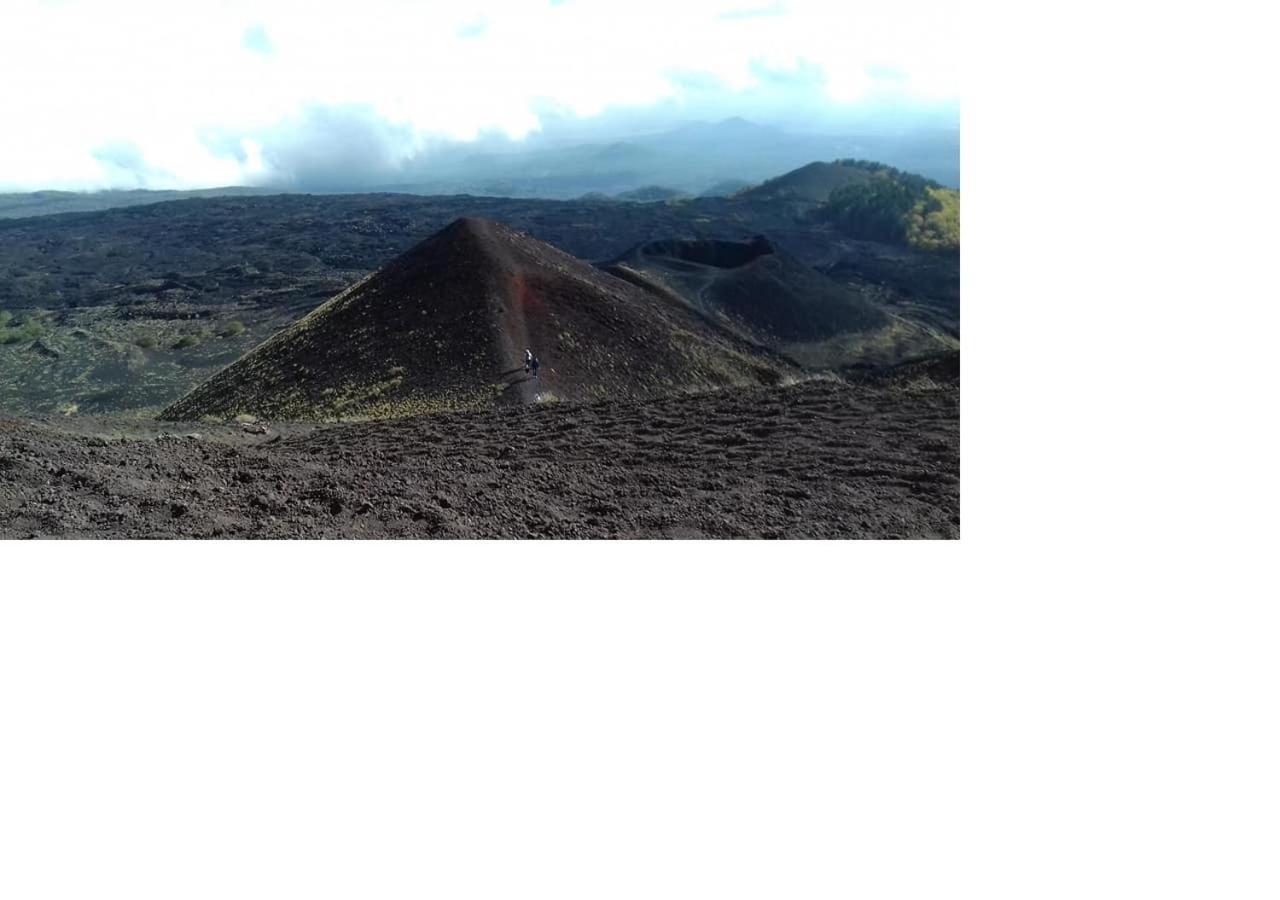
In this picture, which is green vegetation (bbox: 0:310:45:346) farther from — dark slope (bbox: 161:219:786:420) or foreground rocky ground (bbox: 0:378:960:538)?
foreground rocky ground (bbox: 0:378:960:538)

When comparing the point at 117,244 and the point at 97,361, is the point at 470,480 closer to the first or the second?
the point at 97,361

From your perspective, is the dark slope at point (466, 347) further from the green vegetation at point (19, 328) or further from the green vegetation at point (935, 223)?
the green vegetation at point (935, 223)

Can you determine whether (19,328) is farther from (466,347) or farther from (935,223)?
(935,223)

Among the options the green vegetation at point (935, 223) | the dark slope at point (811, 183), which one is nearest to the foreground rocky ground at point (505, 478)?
the green vegetation at point (935, 223)

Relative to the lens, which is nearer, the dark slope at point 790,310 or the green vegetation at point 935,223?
the dark slope at point 790,310

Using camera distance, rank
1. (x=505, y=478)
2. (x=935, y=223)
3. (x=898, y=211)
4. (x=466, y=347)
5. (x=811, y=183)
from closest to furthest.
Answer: (x=505, y=478) < (x=466, y=347) < (x=935, y=223) < (x=898, y=211) < (x=811, y=183)

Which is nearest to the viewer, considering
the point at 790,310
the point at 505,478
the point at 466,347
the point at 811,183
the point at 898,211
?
the point at 505,478

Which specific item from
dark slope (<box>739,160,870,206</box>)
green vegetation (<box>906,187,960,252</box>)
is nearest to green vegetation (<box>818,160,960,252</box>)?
green vegetation (<box>906,187,960,252</box>)

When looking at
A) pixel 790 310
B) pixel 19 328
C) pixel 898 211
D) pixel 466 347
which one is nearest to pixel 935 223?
pixel 898 211
